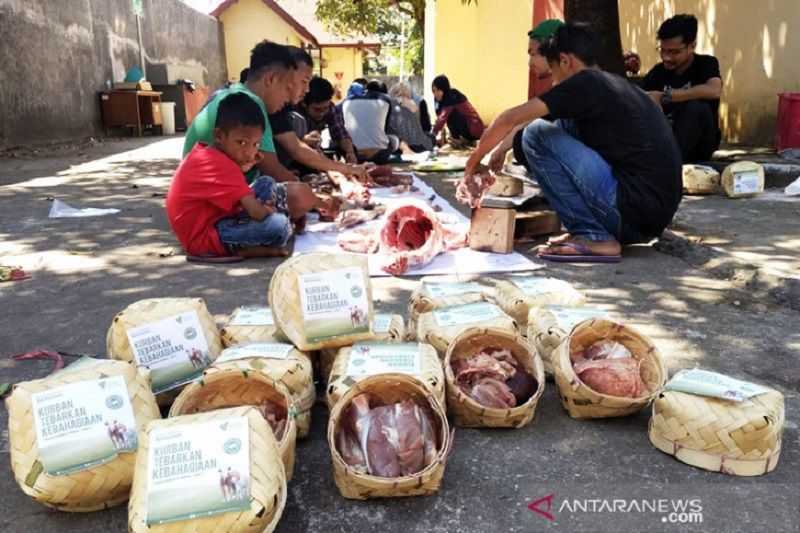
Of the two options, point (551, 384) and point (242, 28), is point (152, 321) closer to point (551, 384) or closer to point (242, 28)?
point (551, 384)

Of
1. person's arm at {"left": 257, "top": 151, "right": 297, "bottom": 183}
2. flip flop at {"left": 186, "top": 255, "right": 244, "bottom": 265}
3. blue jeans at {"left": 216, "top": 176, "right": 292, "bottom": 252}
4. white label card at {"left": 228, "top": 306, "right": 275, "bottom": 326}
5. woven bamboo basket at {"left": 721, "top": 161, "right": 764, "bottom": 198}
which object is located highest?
person's arm at {"left": 257, "top": 151, "right": 297, "bottom": 183}

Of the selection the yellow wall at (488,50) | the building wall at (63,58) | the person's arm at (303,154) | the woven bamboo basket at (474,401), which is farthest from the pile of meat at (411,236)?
the building wall at (63,58)

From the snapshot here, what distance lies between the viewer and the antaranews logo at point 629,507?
1509mm

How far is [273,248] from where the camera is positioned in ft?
12.6

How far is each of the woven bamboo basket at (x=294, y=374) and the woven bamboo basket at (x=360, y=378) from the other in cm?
9

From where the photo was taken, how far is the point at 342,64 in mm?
31703

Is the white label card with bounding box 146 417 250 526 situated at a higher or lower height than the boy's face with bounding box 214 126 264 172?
lower

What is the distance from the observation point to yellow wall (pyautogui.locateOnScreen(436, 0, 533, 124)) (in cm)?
1077

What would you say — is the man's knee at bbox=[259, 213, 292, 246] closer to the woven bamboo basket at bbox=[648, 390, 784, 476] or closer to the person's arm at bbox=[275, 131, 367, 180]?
the person's arm at bbox=[275, 131, 367, 180]

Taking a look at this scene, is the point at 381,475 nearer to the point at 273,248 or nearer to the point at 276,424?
the point at 276,424

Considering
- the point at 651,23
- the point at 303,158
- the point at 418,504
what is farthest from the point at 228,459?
the point at 651,23

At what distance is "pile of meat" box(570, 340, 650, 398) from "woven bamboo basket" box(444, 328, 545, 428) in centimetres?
14

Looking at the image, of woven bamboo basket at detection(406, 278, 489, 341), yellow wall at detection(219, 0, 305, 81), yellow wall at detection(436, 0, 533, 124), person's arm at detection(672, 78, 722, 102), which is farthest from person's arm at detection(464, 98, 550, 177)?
yellow wall at detection(219, 0, 305, 81)

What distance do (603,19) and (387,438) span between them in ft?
18.6
